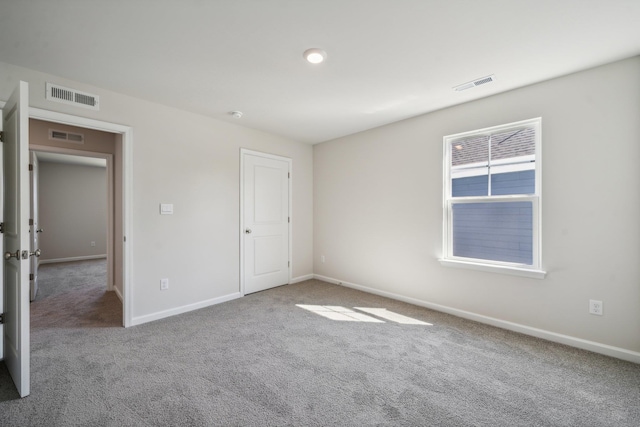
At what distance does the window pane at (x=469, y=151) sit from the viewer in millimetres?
3203

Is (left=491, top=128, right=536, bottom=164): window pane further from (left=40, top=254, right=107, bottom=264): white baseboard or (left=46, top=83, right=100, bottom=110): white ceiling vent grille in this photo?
(left=40, top=254, right=107, bottom=264): white baseboard

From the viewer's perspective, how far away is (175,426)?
1612 millimetres

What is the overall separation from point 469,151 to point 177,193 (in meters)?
3.60

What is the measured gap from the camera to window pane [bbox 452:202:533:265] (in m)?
2.90

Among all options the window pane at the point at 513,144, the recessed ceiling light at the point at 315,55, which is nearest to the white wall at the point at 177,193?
the recessed ceiling light at the point at 315,55

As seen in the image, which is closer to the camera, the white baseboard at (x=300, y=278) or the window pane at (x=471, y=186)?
the window pane at (x=471, y=186)

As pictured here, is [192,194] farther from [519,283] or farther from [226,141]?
[519,283]

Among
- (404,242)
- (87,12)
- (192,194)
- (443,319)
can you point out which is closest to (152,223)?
(192,194)

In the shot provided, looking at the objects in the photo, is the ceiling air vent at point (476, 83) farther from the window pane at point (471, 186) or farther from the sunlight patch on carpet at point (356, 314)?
the sunlight patch on carpet at point (356, 314)

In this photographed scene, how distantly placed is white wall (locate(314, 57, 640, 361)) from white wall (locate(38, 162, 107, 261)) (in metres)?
7.47

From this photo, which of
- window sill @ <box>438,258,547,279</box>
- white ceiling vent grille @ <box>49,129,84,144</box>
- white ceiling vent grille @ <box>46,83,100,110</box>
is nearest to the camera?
white ceiling vent grille @ <box>46,83,100,110</box>

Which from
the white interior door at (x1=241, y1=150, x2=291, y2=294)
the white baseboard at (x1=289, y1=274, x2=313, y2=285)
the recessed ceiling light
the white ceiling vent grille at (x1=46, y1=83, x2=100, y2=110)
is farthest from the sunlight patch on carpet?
the white ceiling vent grille at (x1=46, y1=83, x2=100, y2=110)

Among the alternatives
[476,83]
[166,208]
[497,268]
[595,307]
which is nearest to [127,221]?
[166,208]

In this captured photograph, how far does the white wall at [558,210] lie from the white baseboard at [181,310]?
2.27 metres
